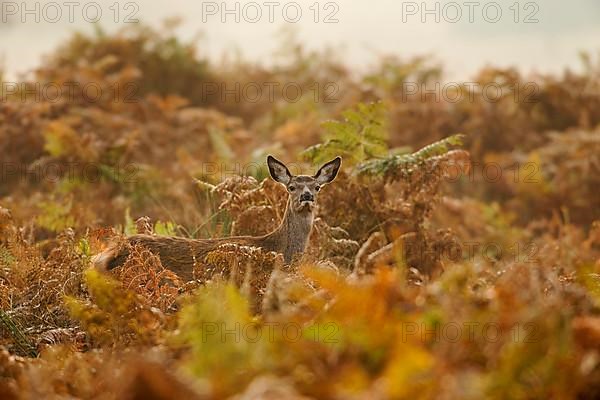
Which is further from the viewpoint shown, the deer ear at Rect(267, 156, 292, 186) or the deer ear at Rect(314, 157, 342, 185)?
the deer ear at Rect(314, 157, 342, 185)

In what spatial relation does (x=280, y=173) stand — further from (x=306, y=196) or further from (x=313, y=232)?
(x=313, y=232)

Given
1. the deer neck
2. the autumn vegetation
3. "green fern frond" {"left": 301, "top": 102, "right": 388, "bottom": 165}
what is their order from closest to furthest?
the autumn vegetation → the deer neck → "green fern frond" {"left": 301, "top": 102, "right": 388, "bottom": 165}

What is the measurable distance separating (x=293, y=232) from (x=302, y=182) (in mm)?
448

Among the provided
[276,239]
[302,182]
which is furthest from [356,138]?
[276,239]

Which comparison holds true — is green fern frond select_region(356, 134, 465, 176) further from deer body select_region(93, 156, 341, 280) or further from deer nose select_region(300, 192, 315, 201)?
deer nose select_region(300, 192, 315, 201)

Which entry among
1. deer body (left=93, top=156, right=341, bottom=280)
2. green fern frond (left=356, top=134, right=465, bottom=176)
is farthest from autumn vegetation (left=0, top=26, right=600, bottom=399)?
deer body (left=93, top=156, right=341, bottom=280)

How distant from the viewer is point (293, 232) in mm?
7598

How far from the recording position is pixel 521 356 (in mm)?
3717

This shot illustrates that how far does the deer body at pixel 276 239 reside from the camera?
681 centimetres

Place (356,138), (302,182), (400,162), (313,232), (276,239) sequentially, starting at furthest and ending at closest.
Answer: (356,138) < (400,162) < (313,232) < (302,182) < (276,239)

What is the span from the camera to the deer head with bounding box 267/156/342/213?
7570 mm

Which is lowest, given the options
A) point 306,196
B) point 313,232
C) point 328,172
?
point 313,232

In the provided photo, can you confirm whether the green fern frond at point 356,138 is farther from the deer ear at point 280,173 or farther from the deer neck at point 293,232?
the deer neck at point 293,232

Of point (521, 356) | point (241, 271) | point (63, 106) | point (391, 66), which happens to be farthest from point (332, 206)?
point (391, 66)
